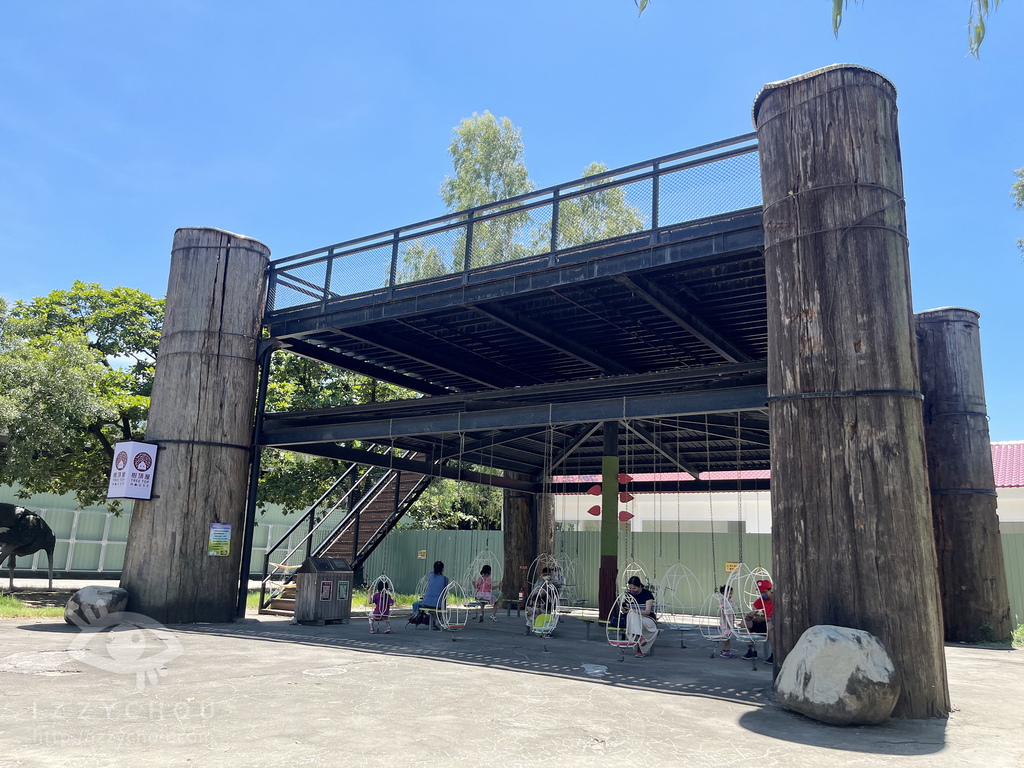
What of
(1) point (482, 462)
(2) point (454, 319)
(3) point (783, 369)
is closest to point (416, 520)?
(1) point (482, 462)

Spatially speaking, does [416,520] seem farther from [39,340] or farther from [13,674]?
[13,674]

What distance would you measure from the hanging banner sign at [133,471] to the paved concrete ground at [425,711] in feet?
11.5

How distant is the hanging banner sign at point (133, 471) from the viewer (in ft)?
48.1

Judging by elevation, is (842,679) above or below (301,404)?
below

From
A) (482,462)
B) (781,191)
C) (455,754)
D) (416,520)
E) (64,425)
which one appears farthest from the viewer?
(416,520)

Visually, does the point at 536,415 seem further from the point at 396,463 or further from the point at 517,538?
the point at 517,538

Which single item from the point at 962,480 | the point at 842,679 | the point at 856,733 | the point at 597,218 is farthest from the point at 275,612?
the point at 962,480

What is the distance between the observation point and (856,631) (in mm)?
7438

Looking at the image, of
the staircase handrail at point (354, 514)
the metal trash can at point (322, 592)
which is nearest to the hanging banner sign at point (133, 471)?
the metal trash can at point (322, 592)

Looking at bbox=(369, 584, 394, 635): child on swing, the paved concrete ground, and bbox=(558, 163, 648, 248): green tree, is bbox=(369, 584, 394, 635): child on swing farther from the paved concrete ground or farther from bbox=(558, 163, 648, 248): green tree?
bbox=(558, 163, 648, 248): green tree

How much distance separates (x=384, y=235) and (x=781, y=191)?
26.7 ft

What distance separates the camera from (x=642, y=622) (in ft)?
39.1

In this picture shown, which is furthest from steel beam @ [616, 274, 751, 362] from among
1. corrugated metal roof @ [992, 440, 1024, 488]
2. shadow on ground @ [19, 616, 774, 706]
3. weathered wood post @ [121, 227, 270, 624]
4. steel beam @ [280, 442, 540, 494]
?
corrugated metal roof @ [992, 440, 1024, 488]

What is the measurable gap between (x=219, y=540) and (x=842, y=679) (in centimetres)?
1207
